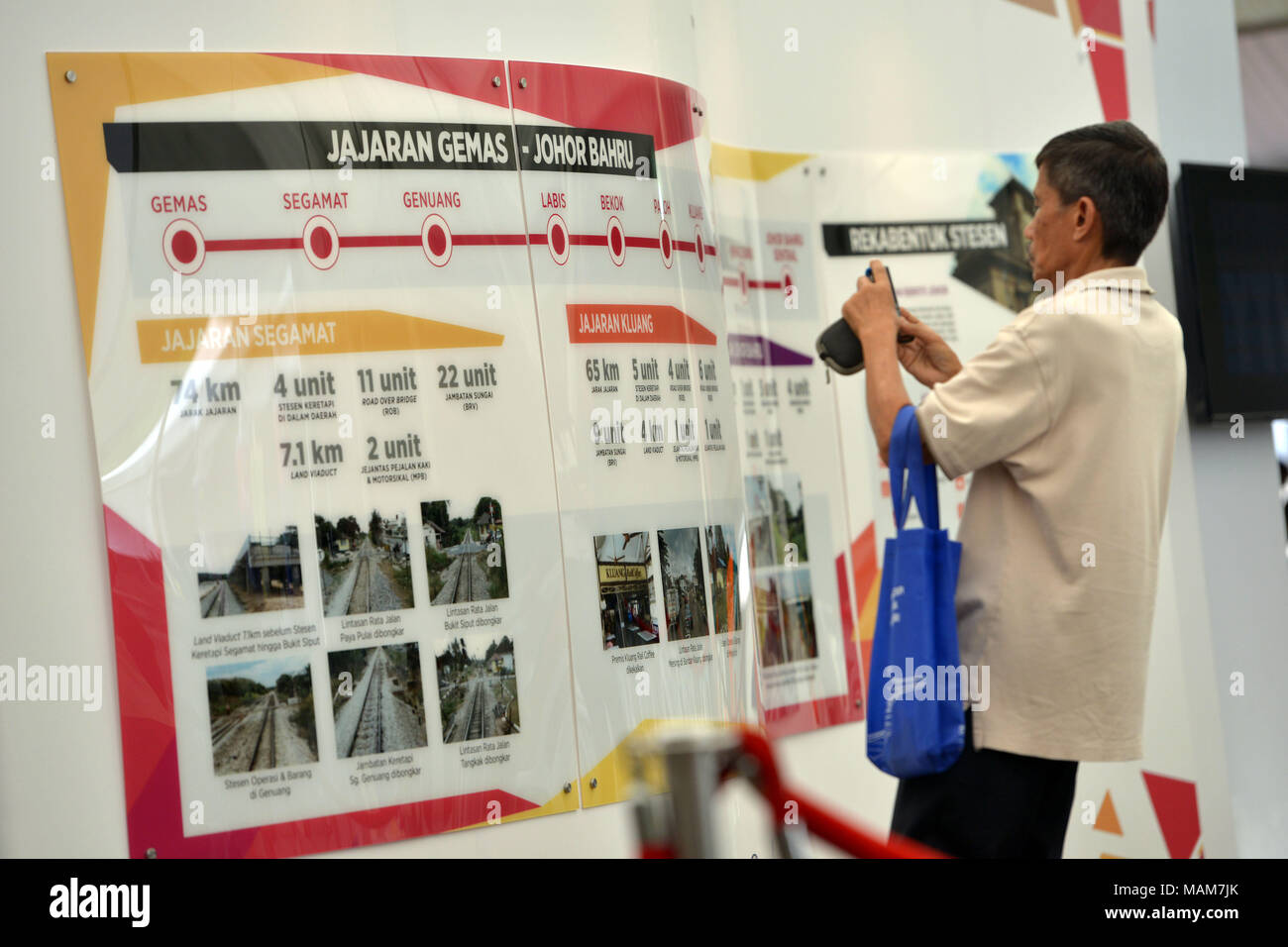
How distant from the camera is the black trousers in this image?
1854mm

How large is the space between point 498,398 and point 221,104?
60 cm

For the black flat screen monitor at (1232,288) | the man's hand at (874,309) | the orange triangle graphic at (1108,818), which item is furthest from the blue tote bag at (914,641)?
the black flat screen monitor at (1232,288)

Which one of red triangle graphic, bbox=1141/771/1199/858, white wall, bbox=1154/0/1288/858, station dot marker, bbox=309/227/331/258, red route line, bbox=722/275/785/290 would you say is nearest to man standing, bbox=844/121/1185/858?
red route line, bbox=722/275/785/290

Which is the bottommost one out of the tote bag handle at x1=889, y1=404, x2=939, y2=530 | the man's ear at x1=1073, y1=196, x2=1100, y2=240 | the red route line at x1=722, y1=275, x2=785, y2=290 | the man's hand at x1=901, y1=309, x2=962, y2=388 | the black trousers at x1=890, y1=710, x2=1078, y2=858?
the black trousers at x1=890, y1=710, x2=1078, y2=858

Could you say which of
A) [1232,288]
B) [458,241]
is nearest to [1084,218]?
[458,241]

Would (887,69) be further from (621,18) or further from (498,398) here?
(498,398)

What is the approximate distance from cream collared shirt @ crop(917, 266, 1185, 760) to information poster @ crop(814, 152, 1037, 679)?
2.64 ft

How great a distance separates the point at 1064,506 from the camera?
185 centimetres

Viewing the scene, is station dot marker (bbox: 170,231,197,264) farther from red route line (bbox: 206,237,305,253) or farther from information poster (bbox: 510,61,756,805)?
information poster (bbox: 510,61,756,805)

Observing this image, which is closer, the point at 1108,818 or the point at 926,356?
the point at 926,356

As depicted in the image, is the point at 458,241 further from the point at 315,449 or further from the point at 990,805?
the point at 990,805

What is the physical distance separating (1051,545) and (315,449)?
46.9 inches

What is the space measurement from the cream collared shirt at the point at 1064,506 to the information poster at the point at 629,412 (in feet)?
1.35
